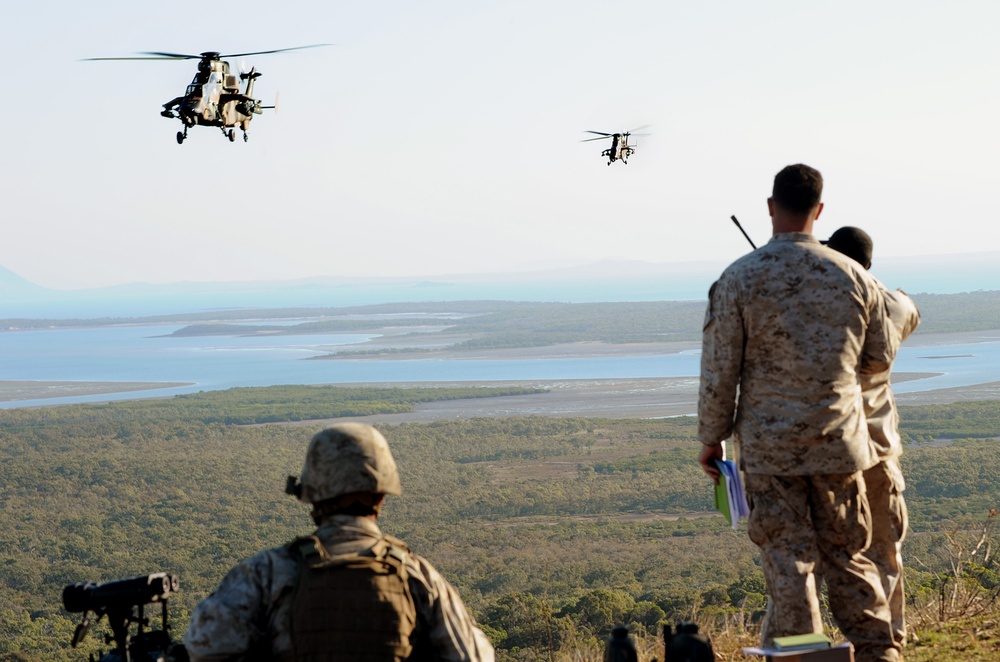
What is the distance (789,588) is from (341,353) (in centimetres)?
13132

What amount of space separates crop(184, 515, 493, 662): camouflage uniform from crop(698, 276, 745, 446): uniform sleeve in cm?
160

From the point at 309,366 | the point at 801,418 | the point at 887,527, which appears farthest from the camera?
the point at 309,366

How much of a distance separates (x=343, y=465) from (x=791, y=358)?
187 cm

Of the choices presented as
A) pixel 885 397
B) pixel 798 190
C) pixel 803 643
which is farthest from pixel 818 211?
pixel 803 643

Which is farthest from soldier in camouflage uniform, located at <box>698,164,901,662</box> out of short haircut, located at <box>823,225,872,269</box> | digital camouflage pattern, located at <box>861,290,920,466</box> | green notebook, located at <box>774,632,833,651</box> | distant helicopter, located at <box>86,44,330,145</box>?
distant helicopter, located at <box>86,44,330,145</box>

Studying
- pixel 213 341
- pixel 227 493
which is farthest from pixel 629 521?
pixel 213 341

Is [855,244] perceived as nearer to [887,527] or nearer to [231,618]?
[887,527]

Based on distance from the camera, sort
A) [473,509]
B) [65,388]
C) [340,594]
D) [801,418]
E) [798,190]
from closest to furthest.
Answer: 1. [340,594]
2. [801,418]
3. [798,190]
4. [473,509]
5. [65,388]

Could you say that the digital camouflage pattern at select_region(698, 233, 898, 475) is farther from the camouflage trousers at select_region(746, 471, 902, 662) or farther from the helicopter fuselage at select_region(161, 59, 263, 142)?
the helicopter fuselage at select_region(161, 59, 263, 142)

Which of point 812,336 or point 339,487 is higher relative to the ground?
point 812,336

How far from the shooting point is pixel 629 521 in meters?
42.2

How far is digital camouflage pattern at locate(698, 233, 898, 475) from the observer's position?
407cm

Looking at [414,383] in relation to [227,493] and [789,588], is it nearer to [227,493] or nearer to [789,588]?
[227,493]

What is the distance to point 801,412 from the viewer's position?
160 inches
